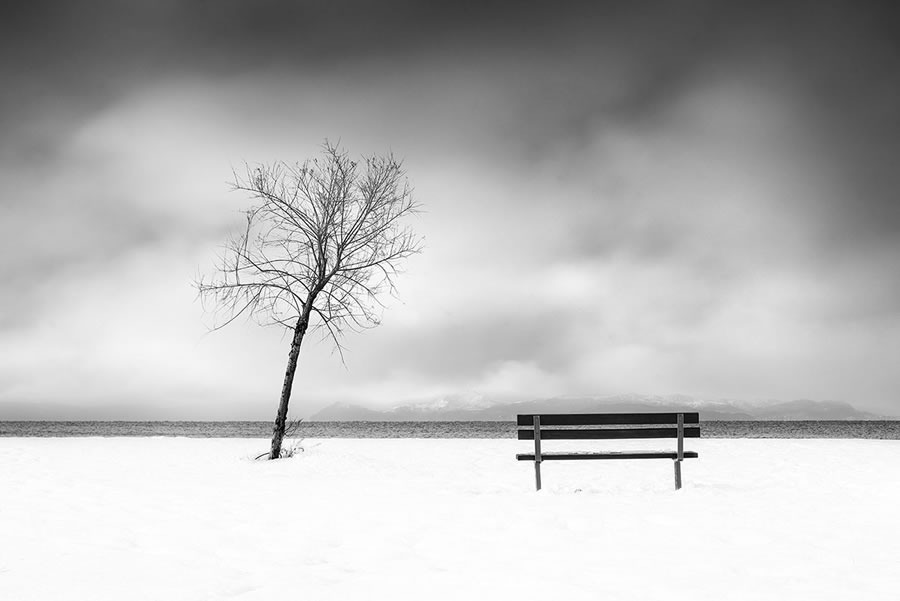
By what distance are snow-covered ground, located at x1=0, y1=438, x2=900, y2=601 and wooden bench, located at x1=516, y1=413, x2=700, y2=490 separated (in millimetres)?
524

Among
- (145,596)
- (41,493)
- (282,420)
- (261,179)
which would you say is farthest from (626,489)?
(261,179)

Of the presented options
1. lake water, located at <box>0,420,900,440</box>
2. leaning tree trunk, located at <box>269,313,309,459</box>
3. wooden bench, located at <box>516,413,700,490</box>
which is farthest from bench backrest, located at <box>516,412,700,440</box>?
lake water, located at <box>0,420,900,440</box>

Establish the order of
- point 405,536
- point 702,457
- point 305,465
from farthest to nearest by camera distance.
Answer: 1. point 702,457
2. point 305,465
3. point 405,536

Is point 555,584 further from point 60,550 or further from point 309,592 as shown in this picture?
point 60,550

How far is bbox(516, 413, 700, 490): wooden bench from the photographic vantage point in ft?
29.5

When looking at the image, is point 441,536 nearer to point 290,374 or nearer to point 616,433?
point 616,433

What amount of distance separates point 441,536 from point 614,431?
4.17 meters

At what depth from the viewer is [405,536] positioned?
5.82 meters

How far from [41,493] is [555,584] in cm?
666

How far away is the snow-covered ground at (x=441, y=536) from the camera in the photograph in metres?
4.20

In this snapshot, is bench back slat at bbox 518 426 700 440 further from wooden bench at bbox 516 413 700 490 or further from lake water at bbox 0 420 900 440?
lake water at bbox 0 420 900 440

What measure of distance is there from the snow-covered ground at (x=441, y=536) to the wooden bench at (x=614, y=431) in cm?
52

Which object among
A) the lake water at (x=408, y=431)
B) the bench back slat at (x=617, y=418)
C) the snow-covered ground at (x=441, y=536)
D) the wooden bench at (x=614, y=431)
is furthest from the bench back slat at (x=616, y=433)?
the lake water at (x=408, y=431)

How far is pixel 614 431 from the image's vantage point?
911cm
